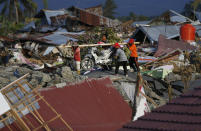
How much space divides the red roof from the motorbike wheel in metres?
9.34

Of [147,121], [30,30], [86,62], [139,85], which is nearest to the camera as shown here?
[147,121]

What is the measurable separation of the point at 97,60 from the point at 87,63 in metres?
0.44

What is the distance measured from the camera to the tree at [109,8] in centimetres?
7025

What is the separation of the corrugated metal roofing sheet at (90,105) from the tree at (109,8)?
6243 cm

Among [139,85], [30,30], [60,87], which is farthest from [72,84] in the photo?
[30,30]

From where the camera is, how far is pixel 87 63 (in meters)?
12.6

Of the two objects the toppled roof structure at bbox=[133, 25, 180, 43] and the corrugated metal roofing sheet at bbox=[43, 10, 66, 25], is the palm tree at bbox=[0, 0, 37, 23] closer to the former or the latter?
the corrugated metal roofing sheet at bbox=[43, 10, 66, 25]

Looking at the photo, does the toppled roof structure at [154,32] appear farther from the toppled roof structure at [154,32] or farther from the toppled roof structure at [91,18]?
the toppled roof structure at [91,18]

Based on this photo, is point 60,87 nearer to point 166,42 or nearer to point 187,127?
point 187,127

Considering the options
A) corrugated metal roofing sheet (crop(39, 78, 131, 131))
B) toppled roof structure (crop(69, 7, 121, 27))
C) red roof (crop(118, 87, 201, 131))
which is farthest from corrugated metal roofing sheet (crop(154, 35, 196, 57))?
toppled roof structure (crop(69, 7, 121, 27))

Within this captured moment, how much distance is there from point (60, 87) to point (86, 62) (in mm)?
4358

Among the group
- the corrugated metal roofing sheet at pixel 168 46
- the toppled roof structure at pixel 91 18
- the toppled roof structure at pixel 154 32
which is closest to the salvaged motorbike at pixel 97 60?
the corrugated metal roofing sheet at pixel 168 46

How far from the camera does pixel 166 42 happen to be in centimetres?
1675

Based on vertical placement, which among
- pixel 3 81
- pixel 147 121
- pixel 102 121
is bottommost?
pixel 102 121
